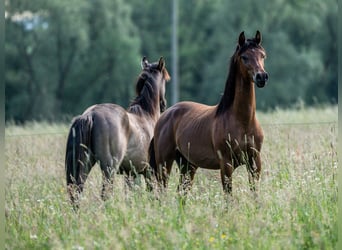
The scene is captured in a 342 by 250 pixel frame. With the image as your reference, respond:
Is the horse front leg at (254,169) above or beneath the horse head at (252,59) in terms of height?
beneath

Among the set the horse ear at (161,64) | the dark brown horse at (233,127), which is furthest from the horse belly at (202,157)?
the horse ear at (161,64)

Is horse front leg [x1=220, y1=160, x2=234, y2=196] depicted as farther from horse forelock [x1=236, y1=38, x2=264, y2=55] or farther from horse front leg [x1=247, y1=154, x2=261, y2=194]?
horse forelock [x1=236, y1=38, x2=264, y2=55]

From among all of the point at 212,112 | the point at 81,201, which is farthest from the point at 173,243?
the point at 212,112

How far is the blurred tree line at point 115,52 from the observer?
39906 millimetres

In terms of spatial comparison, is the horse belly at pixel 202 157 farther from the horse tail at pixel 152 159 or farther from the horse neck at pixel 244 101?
the horse tail at pixel 152 159

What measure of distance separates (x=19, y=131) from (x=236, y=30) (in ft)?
88.6

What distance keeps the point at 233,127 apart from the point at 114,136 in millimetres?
1645

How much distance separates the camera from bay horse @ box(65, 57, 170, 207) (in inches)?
326

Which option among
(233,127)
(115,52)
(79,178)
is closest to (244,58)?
(233,127)

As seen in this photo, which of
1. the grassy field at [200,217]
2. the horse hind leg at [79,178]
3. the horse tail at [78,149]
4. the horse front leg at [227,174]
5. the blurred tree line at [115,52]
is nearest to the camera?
the grassy field at [200,217]

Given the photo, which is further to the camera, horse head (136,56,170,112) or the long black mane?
horse head (136,56,170,112)

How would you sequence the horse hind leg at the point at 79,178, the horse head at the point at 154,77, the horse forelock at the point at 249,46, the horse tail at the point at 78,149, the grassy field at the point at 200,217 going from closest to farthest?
the grassy field at the point at 200,217 → the horse forelock at the point at 249,46 → the horse hind leg at the point at 79,178 → the horse tail at the point at 78,149 → the horse head at the point at 154,77

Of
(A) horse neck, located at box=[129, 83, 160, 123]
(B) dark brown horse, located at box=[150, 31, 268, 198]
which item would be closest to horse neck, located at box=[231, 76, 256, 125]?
(B) dark brown horse, located at box=[150, 31, 268, 198]

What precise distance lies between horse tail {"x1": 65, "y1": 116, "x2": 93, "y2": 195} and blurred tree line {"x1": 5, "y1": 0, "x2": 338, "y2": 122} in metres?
30.0
